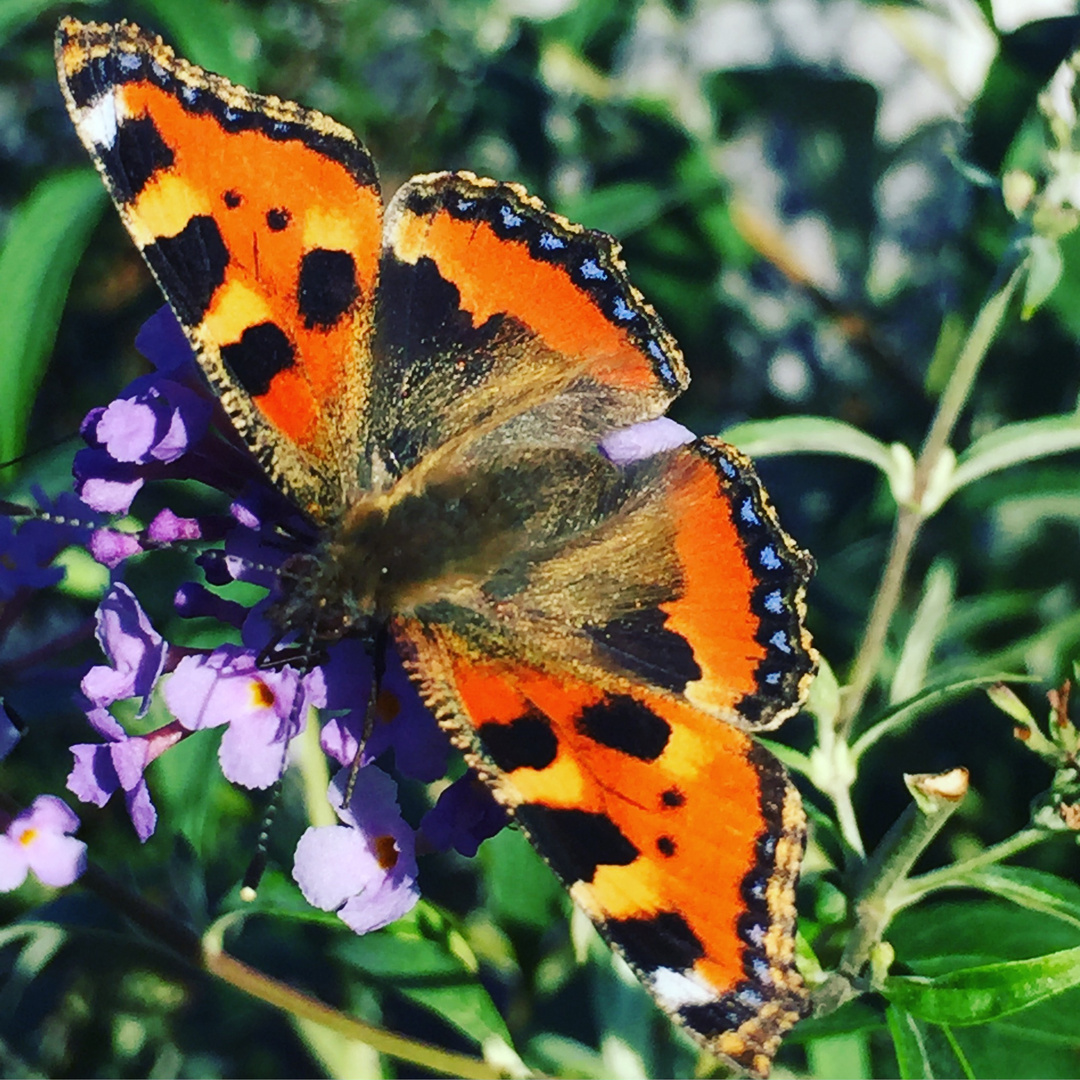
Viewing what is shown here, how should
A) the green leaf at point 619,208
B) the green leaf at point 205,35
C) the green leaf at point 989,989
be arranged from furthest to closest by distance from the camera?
the green leaf at point 619,208, the green leaf at point 205,35, the green leaf at point 989,989

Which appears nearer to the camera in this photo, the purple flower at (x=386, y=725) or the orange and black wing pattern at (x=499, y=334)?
the purple flower at (x=386, y=725)

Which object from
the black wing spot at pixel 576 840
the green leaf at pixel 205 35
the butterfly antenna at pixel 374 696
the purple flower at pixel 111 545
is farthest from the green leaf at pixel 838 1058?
the green leaf at pixel 205 35

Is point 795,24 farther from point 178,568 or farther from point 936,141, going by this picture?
point 178,568

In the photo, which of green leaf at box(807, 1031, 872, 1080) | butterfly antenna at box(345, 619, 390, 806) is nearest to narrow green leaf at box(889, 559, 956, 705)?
green leaf at box(807, 1031, 872, 1080)

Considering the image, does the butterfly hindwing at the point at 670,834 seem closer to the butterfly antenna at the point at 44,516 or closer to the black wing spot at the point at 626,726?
the black wing spot at the point at 626,726

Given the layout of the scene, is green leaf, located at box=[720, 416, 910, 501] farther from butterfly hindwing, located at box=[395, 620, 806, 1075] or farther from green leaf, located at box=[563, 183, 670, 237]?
green leaf, located at box=[563, 183, 670, 237]

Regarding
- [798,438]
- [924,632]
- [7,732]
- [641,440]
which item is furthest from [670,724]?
[924,632]

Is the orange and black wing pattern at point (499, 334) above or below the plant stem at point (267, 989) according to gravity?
above

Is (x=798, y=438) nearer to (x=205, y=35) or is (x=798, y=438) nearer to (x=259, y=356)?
(x=259, y=356)
